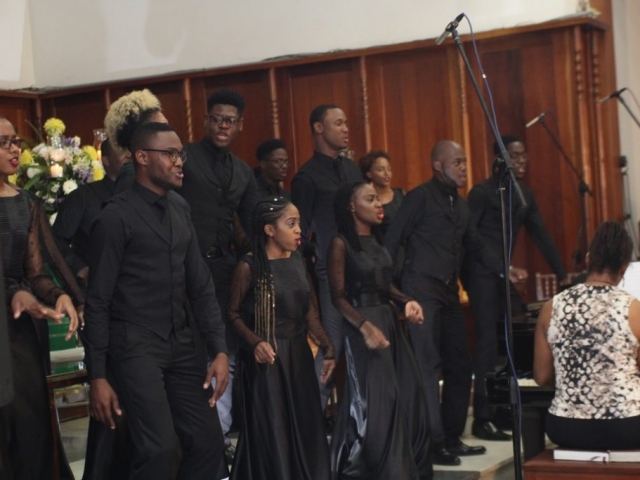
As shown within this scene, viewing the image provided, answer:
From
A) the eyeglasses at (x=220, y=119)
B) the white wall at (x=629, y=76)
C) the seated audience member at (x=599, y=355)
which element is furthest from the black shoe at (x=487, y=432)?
the white wall at (x=629, y=76)

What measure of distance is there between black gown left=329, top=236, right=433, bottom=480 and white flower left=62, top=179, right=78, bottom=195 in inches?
76.5

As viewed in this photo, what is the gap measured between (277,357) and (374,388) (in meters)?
0.65

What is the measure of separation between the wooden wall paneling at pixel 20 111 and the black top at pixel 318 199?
16.9 feet

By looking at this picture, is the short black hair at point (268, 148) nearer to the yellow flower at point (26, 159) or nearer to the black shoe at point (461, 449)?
the yellow flower at point (26, 159)

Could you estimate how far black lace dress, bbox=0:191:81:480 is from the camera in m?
4.65

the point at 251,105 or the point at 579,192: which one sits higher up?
the point at 251,105

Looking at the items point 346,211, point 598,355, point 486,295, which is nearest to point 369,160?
point 486,295

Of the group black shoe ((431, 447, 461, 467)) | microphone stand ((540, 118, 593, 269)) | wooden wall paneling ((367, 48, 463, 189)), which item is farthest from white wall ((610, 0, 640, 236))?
black shoe ((431, 447, 461, 467))

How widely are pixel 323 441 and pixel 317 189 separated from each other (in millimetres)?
1808

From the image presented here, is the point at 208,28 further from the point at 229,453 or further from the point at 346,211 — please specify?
the point at 229,453

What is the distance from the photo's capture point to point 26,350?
4.70 metres

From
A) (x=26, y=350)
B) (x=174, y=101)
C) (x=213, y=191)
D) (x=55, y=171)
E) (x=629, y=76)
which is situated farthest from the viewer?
(x=174, y=101)

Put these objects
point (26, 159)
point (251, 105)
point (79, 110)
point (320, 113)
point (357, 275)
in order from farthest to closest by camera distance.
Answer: point (79, 110)
point (251, 105)
point (26, 159)
point (320, 113)
point (357, 275)

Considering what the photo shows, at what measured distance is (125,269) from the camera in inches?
180
